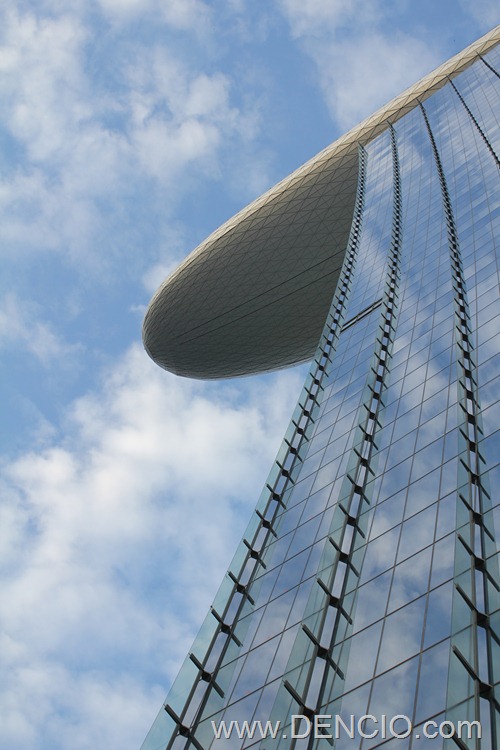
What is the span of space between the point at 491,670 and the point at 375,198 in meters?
45.6

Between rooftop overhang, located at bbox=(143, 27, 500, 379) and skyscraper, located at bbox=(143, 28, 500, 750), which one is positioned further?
rooftop overhang, located at bbox=(143, 27, 500, 379)

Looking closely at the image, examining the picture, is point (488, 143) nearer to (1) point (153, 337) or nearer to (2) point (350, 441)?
(2) point (350, 441)

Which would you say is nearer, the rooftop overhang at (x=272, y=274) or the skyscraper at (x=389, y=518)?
the skyscraper at (x=389, y=518)

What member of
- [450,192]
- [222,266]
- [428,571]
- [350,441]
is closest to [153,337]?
[222,266]

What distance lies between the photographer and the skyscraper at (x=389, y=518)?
16531 mm

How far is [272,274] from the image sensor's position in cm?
7644

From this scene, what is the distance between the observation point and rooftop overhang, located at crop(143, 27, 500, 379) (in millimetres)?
69562

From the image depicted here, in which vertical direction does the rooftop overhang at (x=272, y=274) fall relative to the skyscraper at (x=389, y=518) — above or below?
above

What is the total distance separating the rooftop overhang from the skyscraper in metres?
14.1

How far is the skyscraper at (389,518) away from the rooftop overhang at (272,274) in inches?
554

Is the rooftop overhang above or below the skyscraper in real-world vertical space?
above

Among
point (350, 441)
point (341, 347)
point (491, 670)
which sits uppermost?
point (341, 347)

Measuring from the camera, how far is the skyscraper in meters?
16.5

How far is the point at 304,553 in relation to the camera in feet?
81.0
